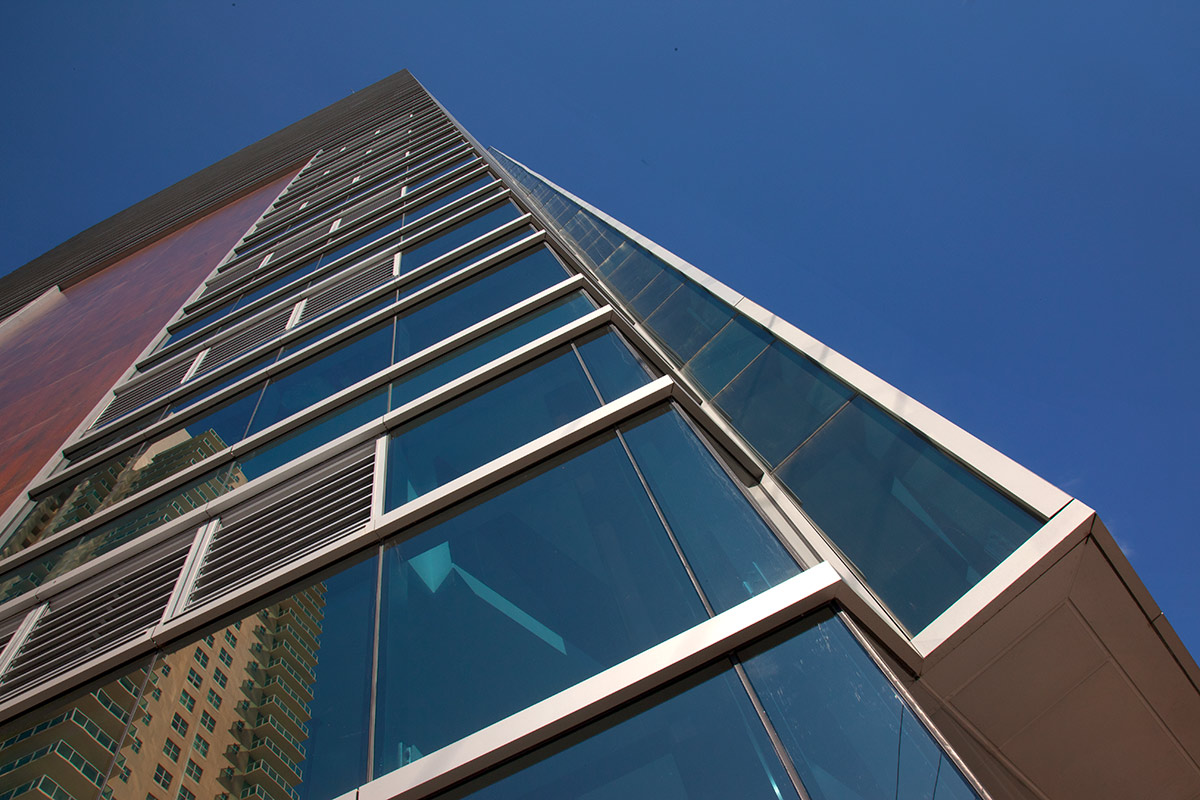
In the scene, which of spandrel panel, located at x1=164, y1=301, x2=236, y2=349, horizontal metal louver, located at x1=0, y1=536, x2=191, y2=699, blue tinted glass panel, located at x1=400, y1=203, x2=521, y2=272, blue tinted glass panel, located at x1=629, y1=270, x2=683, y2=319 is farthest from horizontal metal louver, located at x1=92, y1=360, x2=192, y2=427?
blue tinted glass panel, located at x1=629, y1=270, x2=683, y2=319

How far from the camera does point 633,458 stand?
15.6 feet

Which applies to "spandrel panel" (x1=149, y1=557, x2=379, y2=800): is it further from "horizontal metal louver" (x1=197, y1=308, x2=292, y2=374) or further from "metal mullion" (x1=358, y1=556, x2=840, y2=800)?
"horizontal metal louver" (x1=197, y1=308, x2=292, y2=374)

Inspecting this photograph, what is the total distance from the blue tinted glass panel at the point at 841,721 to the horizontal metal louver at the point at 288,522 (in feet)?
10.9

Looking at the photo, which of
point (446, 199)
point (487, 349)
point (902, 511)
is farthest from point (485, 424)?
point (446, 199)

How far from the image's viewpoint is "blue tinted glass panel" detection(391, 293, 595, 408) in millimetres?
6988

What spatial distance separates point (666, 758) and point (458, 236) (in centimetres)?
924

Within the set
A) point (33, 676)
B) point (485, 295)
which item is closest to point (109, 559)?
point (33, 676)

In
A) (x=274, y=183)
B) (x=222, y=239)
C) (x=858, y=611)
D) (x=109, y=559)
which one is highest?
(x=274, y=183)

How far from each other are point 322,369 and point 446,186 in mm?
6857

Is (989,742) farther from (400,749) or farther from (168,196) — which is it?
(168,196)

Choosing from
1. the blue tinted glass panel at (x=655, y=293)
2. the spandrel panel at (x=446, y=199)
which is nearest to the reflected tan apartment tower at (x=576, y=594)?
the blue tinted glass panel at (x=655, y=293)

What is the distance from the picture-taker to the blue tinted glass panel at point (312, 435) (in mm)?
7246

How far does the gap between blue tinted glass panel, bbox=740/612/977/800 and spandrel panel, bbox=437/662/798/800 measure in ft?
→ 0.38

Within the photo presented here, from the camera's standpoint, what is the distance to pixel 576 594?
398cm
